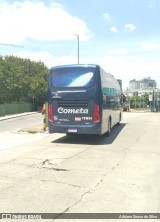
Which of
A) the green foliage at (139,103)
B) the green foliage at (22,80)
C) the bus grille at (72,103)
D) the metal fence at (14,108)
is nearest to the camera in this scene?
the bus grille at (72,103)

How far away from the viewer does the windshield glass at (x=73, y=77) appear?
47.5 ft

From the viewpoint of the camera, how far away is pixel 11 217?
18.5ft

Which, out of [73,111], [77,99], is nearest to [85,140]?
[73,111]

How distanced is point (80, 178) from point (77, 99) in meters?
6.61

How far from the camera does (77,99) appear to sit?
14.6 metres

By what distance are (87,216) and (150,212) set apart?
3.73ft

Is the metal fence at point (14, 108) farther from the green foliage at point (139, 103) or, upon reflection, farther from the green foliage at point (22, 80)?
the green foliage at point (139, 103)

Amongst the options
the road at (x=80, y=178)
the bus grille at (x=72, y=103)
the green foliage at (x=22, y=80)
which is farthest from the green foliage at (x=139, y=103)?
the road at (x=80, y=178)

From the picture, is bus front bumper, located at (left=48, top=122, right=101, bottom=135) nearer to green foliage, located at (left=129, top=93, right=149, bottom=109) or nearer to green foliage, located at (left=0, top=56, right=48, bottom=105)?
green foliage, located at (left=0, top=56, right=48, bottom=105)

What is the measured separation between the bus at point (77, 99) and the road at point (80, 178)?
0.96m

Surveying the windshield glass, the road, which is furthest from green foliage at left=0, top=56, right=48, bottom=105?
the road

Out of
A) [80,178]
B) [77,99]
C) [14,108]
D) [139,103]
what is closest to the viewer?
[80,178]

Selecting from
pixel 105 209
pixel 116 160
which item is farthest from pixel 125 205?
pixel 116 160

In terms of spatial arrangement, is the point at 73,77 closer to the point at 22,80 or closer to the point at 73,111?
the point at 73,111
